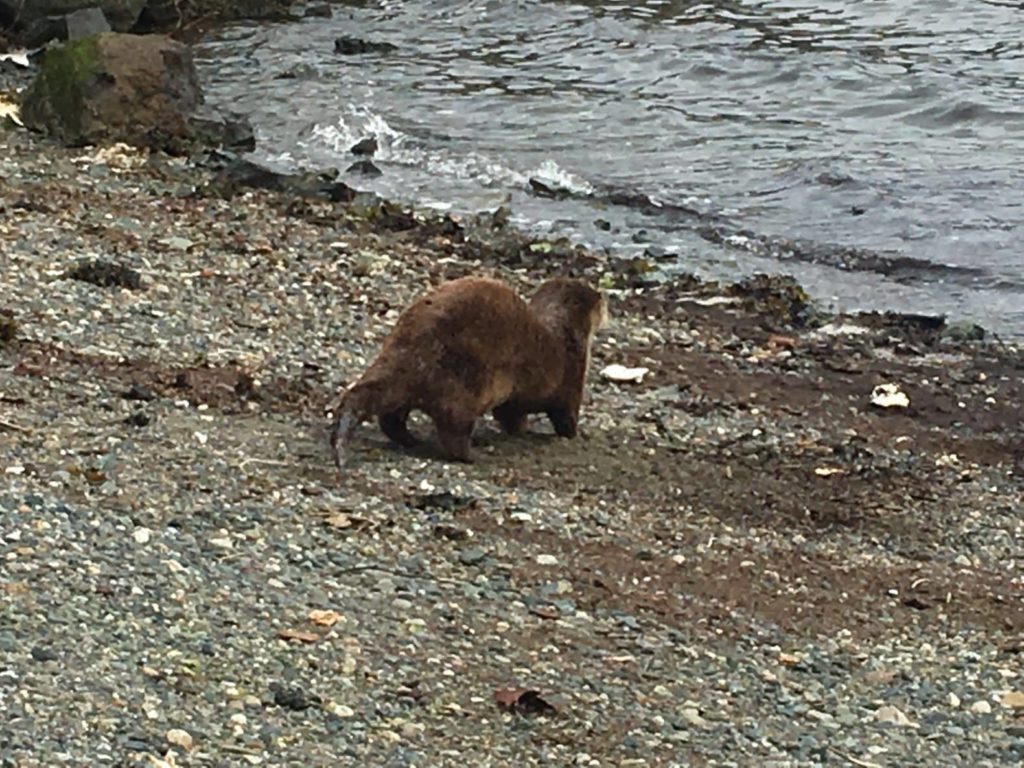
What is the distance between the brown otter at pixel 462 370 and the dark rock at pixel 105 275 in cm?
271

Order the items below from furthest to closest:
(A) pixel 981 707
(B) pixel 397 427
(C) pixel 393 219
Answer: (C) pixel 393 219 → (B) pixel 397 427 → (A) pixel 981 707

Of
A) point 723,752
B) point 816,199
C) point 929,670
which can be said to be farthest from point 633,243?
point 723,752

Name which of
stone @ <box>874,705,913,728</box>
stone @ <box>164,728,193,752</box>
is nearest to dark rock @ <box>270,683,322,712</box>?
stone @ <box>164,728,193,752</box>

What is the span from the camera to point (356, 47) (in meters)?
24.2

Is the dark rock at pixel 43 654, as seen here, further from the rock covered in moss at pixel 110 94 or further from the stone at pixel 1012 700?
the rock covered in moss at pixel 110 94

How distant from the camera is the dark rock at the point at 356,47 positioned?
79.2ft

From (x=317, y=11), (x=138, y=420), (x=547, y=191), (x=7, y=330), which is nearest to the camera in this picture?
(x=138, y=420)

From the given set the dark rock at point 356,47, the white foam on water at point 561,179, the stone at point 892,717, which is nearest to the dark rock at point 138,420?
the stone at point 892,717

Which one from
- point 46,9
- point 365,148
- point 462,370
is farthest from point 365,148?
point 462,370

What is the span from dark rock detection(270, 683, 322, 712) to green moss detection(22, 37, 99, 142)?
10.8m

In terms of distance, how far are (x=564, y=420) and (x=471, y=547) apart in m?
2.07

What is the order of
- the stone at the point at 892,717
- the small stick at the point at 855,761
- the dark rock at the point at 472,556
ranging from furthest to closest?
1. the dark rock at the point at 472,556
2. the stone at the point at 892,717
3. the small stick at the point at 855,761

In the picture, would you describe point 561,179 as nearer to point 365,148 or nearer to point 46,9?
point 365,148

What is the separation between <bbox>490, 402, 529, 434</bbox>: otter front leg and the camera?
9.32m
